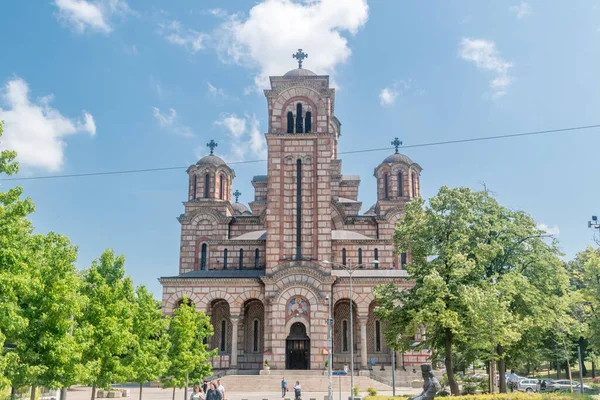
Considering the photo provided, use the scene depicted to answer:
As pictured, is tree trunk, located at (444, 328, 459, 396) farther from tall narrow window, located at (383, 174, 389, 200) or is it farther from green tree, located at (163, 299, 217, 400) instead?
tall narrow window, located at (383, 174, 389, 200)

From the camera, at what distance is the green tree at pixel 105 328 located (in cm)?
1988

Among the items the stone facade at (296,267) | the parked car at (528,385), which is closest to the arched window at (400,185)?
the stone facade at (296,267)

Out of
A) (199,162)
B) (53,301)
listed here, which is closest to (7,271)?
(53,301)

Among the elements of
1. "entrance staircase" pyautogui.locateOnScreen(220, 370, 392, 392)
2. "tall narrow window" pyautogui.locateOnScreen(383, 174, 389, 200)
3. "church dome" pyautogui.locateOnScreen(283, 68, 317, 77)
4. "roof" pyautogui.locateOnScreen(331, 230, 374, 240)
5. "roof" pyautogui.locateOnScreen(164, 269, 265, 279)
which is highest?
"church dome" pyautogui.locateOnScreen(283, 68, 317, 77)

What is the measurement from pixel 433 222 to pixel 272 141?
21044 mm

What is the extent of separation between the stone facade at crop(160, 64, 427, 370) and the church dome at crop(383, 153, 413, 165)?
4466 millimetres

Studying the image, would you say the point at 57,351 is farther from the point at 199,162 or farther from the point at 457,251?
→ the point at 199,162

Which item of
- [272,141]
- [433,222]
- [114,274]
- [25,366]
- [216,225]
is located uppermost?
[272,141]

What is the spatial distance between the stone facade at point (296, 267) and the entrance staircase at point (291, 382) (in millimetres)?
1645

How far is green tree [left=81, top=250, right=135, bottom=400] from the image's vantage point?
19875 mm

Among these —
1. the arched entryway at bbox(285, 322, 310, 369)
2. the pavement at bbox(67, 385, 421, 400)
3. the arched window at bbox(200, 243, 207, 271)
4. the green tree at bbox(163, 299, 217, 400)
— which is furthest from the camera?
the arched window at bbox(200, 243, 207, 271)

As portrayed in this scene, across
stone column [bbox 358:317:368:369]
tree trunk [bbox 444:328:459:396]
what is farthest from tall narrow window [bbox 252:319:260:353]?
tree trunk [bbox 444:328:459:396]

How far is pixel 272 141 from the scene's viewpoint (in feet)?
148

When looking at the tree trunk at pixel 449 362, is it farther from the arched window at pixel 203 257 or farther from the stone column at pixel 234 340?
the arched window at pixel 203 257
